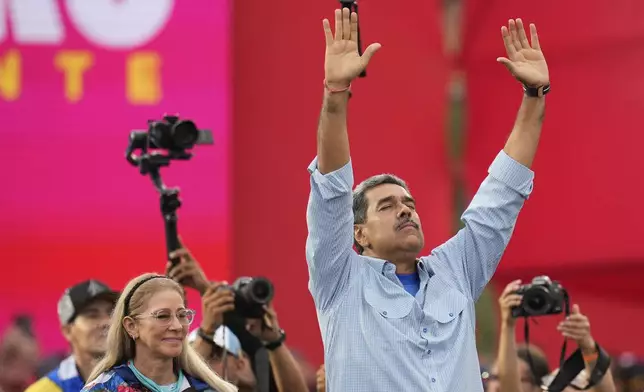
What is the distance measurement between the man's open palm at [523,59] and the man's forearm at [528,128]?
0.07 meters

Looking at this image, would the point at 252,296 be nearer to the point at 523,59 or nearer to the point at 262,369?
the point at 262,369

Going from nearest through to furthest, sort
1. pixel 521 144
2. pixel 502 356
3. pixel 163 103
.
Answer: pixel 521 144 → pixel 502 356 → pixel 163 103

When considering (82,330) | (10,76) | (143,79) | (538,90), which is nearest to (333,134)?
(538,90)

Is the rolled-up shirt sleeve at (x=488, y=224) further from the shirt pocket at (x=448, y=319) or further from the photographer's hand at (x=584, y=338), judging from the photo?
the photographer's hand at (x=584, y=338)

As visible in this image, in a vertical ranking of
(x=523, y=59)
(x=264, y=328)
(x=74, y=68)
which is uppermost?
(x=523, y=59)

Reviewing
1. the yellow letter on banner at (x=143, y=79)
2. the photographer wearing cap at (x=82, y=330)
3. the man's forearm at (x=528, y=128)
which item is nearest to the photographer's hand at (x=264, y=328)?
the photographer wearing cap at (x=82, y=330)

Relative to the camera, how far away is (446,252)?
4.42 metres

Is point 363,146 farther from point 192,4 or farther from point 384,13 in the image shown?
point 192,4

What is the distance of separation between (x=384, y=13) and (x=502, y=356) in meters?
5.09

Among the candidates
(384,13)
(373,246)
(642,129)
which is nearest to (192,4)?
(384,13)

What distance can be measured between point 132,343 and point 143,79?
4770 millimetres

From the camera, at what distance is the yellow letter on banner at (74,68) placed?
9.01m

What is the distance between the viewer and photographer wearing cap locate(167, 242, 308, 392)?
5191 millimetres

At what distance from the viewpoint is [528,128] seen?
443cm
